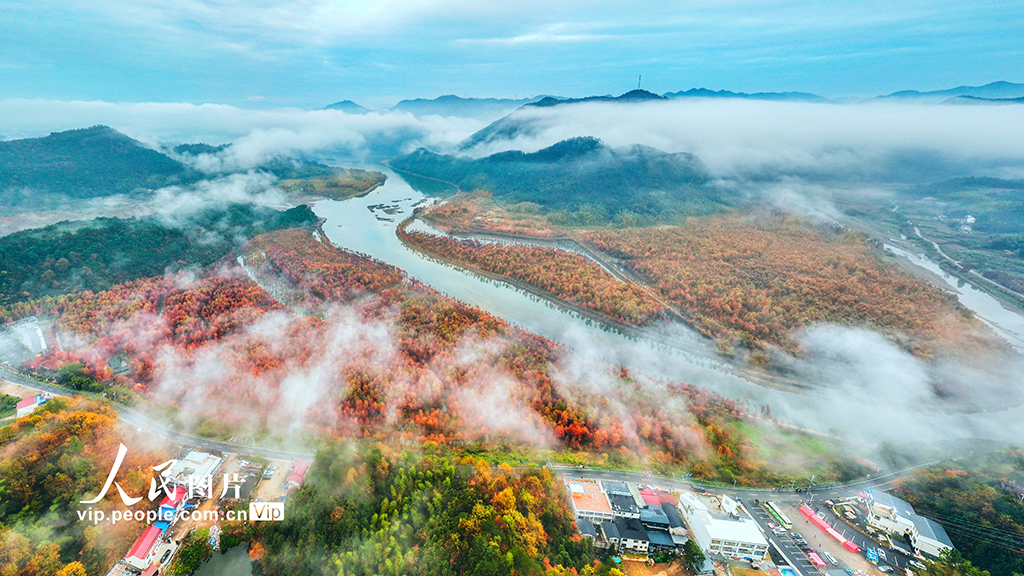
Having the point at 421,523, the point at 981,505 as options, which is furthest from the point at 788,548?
the point at 421,523

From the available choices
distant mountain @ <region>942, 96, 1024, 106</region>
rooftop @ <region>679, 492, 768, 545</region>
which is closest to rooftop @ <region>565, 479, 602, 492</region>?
rooftop @ <region>679, 492, 768, 545</region>

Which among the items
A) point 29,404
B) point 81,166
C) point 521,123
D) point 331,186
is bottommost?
point 29,404

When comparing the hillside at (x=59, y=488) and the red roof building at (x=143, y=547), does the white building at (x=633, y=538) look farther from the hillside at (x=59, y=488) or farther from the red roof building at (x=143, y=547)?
the hillside at (x=59, y=488)

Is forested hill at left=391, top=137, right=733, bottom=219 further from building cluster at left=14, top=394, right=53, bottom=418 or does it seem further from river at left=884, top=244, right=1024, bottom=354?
building cluster at left=14, top=394, right=53, bottom=418

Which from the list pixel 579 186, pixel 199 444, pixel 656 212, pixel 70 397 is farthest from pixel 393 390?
pixel 579 186

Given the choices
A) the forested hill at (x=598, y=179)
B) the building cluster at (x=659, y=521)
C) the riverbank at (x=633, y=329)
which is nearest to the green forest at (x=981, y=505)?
the building cluster at (x=659, y=521)

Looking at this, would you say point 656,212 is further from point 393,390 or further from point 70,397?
point 70,397

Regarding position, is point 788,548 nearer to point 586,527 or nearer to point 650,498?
point 650,498
